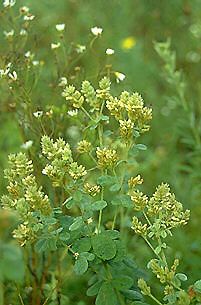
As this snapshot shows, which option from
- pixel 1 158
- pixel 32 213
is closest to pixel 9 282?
pixel 32 213

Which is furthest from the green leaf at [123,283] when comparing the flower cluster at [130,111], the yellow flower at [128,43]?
the yellow flower at [128,43]

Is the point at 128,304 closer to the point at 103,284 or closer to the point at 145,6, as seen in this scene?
the point at 103,284

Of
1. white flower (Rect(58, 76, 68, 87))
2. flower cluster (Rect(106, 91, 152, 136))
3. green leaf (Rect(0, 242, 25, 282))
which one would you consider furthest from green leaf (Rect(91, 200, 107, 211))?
white flower (Rect(58, 76, 68, 87))

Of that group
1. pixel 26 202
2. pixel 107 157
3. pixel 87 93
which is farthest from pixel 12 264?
pixel 87 93

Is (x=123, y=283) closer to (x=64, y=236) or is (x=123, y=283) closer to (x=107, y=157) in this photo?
(x=64, y=236)

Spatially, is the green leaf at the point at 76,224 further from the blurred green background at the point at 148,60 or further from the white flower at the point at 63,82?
the blurred green background at the point at 148,60

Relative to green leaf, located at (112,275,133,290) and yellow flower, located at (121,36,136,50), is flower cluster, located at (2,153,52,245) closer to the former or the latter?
green leaf, located at (112,275,133,290)
